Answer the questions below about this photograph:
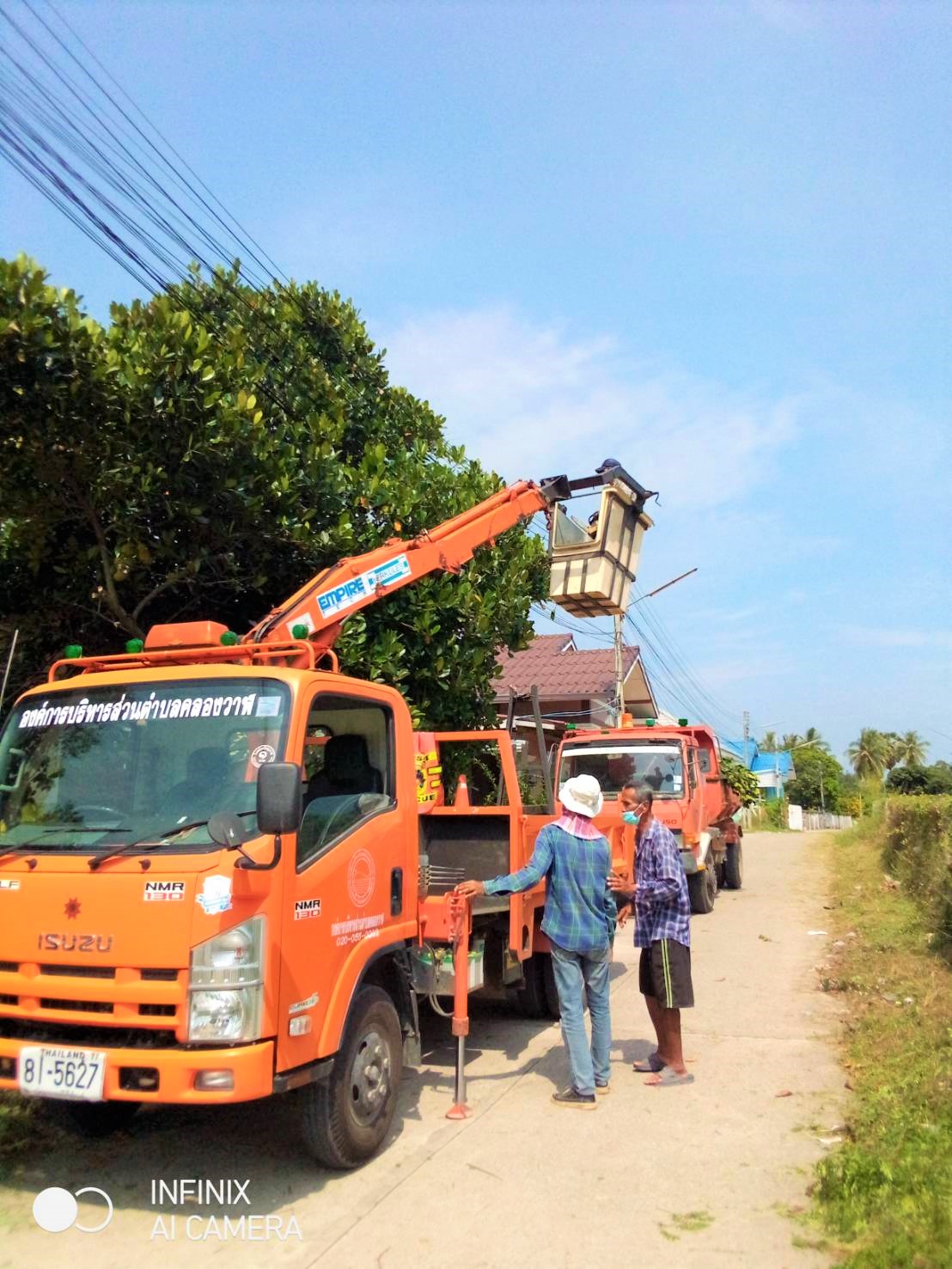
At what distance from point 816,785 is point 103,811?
254 ft

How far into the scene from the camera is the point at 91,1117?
5.07 m

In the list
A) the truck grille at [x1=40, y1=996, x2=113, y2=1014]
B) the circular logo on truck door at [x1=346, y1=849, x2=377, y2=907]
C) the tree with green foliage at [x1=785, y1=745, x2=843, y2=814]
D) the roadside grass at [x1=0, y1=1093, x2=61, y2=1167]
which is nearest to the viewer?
the truck grille at [x1=40, y1=996, x2=113, y2=1014]

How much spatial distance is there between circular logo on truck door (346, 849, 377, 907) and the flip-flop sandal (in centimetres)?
235

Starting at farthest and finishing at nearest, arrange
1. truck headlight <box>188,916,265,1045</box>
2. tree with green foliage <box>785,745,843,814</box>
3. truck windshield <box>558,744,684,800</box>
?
tree with green foliage <box>785,745,843,814</box>, truck windshield <box>558,744,684,800</box>, truck headlight <box>188,916,265,1045</box>

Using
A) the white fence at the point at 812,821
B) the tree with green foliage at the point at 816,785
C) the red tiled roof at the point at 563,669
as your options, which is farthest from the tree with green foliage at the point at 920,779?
the red tiled roof at the point at 563,669

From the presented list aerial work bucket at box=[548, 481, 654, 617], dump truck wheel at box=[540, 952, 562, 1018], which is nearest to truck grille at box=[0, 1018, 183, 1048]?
dump truck wheel at box=[540, 952, 562, 1018]

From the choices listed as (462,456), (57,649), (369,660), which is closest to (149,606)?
(57,649)

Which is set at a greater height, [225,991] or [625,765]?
[625,765]

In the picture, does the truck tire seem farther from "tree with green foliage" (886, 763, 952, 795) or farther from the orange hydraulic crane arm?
"tree with green foliage" (886, 763, 952, 795)

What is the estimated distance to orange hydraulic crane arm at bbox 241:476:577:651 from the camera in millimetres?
6270

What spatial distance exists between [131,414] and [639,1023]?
5.75 m

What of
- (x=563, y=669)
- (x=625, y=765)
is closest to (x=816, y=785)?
(x=563, y=669)

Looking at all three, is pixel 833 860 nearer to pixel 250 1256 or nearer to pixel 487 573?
pixel 487 573

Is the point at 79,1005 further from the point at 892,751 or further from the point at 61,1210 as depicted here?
the point at 892,751
